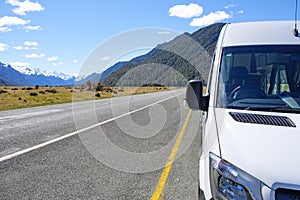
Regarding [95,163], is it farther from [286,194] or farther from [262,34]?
[286,194]

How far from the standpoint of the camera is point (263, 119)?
9.88 ft

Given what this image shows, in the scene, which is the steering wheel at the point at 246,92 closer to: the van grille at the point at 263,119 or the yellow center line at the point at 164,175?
the van grille at the point at 263,119

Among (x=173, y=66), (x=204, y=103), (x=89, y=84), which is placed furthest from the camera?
(x=89, y=84)

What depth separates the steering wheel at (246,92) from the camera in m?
3.68

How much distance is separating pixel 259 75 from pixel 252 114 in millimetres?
973

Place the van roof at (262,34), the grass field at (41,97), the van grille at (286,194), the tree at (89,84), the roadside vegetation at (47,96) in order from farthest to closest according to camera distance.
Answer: the tree at (89,84) < the roadside vegetation at (47,96) < the grass field at (41,97) < the van roof at (262,34) < the van grille at (286,194)

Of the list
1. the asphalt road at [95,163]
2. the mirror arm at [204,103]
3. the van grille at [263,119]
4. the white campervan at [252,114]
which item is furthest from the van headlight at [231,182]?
the asphalt road at [95,163]

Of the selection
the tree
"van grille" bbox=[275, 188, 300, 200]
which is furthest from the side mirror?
the tree

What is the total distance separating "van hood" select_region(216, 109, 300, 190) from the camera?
7.36 ft

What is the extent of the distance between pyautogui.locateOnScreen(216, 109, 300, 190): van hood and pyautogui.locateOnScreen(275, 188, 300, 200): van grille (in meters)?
0.04

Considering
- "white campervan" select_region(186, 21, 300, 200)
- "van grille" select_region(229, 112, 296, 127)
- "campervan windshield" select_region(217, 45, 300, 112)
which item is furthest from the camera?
"campervan windshield" select_region(217, 45, 300, 112)

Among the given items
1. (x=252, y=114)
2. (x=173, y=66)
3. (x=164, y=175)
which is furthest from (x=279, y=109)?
(x=173, y=66)

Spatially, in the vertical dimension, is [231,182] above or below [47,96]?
above

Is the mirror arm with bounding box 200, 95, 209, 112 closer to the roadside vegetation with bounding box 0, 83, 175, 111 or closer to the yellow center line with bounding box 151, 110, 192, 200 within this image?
the yellow center line with bounding box 151, 110, 192, 200
